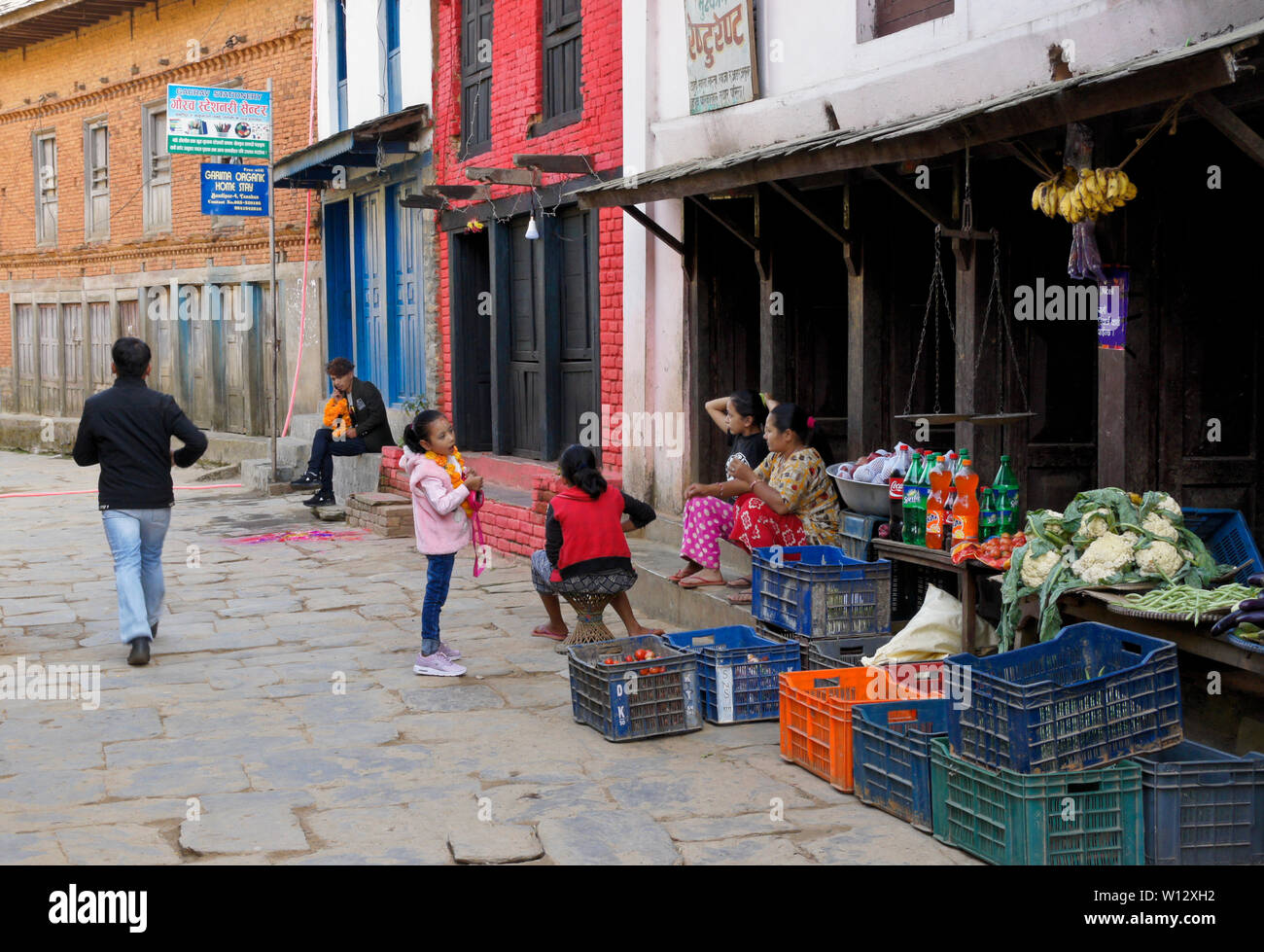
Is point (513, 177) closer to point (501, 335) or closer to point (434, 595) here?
point (501, 335)

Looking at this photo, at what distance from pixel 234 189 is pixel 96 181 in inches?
366

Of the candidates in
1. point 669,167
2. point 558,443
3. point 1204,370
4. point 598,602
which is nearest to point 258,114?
point 558,443

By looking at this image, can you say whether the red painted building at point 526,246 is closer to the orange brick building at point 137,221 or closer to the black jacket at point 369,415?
the black jacket at point 369,415

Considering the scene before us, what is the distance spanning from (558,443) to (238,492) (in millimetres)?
6077

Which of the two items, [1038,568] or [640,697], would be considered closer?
[1038,568]

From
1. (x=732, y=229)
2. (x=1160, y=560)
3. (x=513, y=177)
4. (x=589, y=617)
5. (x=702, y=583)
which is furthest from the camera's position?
(x=513, y=177)

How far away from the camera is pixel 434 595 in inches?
322

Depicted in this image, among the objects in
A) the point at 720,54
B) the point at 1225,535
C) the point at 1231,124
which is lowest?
the point at 1225,535

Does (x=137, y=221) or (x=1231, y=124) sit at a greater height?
(x=137, y=221)

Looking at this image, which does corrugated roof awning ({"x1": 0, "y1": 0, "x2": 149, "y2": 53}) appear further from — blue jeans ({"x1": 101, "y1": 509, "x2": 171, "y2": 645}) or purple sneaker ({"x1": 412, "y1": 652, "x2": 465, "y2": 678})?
purple sneaker ({"x1": 412, "y1": 652, "x2": 465, "y2": 678})

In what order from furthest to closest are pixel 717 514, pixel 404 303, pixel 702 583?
1. pixel 404 303
2. pixel 702 583
3. pixel 717 514

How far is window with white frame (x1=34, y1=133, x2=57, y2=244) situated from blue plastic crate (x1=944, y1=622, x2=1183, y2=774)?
25628 mm

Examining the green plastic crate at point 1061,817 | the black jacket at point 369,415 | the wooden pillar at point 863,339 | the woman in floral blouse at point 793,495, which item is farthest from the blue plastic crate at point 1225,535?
the black jacket at point 369,415

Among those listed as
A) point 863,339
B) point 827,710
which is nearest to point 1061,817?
point 827,710
